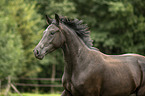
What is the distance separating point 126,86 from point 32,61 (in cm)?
1963

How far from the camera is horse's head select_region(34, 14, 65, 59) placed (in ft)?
14.7

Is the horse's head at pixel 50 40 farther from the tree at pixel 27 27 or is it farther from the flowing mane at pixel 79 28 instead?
the tree at pixel 27 27

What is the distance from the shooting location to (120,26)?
24.6 meters

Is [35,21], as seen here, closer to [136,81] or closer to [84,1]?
[84,1]

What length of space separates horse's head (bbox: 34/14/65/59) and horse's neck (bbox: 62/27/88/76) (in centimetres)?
15

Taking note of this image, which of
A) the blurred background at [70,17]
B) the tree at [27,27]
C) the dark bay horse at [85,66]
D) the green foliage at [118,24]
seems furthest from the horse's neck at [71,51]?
the green foliage at [118,24]

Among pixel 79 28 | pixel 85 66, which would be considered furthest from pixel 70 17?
pixel 85 66

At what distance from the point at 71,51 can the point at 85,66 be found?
1.39 feet

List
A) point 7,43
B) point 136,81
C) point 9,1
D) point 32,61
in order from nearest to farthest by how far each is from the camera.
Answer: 1. point 136,81
2. point 7,43
3. point 9,1
4. point 32,61

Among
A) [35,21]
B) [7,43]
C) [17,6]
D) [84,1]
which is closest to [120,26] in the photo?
[84,1]

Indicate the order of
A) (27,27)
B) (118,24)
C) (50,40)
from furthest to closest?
(118,24) < (27,27) < (50,40)

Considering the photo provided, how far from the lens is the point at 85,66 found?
15.8 feet

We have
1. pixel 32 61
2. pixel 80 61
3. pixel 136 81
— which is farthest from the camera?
pixel 32 61

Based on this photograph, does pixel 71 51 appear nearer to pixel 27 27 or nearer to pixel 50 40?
pixel 50 40
